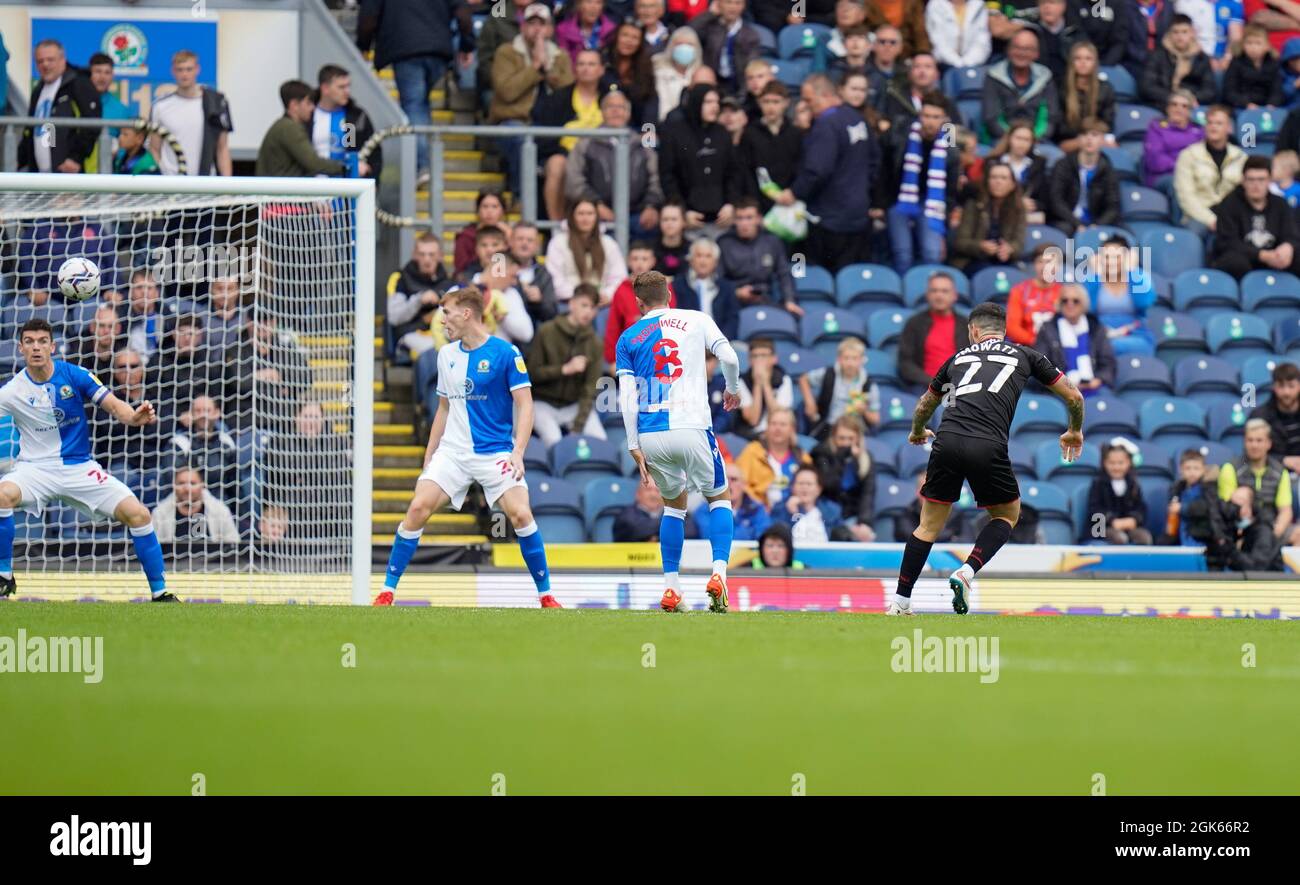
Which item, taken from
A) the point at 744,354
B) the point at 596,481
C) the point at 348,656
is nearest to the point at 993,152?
the point at 744,354

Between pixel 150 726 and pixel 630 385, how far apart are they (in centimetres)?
567

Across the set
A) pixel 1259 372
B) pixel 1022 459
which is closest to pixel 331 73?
pixel 1022 459

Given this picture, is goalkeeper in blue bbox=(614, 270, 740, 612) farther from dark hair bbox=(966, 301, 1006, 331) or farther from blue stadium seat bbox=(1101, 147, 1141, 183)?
blue stadium seat bbox=(1101, 147, 1141, 183)

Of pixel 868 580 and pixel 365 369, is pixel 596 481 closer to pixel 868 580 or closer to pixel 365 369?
pixel 868 580

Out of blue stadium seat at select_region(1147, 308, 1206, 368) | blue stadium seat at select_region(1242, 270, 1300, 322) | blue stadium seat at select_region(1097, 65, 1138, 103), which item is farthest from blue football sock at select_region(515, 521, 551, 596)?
blue stadium seat at select_region(1097, 65, 1138, 103)

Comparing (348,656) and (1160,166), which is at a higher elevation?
(1160,166)

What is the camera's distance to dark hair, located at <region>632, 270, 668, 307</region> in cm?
1198

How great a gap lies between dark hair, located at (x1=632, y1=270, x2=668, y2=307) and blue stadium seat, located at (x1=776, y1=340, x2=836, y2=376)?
5288mm

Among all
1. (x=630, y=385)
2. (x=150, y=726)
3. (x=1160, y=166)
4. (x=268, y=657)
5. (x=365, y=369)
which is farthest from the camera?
(x=1160, y=166)

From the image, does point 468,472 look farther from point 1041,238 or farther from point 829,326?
point 1041,238

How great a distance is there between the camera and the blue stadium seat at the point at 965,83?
2052cm

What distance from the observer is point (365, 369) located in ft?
42.4

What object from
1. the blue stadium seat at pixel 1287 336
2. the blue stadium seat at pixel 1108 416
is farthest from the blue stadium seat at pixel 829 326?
the blue stadium seat at pixel 1287 336

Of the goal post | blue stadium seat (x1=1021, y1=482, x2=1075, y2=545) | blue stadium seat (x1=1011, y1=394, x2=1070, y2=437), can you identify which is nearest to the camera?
the goal post
